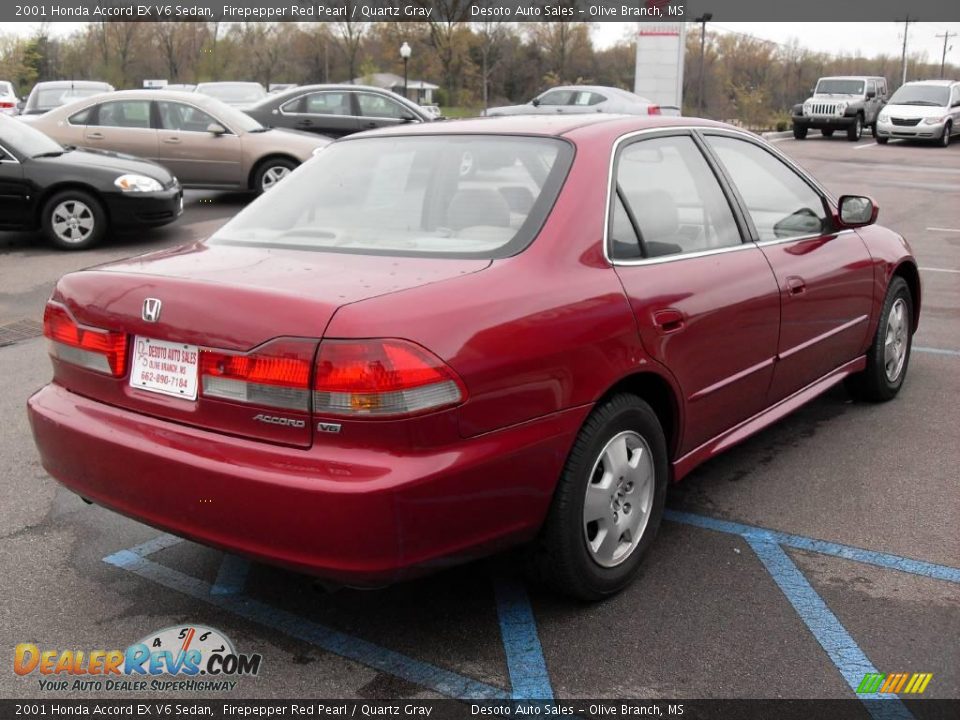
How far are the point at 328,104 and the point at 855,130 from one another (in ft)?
66.0

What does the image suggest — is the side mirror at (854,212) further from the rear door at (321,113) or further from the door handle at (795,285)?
the rear door at (321,113)

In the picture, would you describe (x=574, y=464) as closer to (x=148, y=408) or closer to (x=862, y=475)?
(x=148, y=408)

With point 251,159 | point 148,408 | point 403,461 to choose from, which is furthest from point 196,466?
point 251,159

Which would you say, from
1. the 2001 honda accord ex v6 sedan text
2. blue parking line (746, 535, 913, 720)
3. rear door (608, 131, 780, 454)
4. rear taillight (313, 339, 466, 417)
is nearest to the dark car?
the 2001 honda accord ex v6 sedan text

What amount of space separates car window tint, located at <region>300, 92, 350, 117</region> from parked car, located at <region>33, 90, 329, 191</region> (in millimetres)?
2832

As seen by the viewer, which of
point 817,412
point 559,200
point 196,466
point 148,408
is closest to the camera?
point 196,466

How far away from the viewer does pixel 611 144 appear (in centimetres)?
370

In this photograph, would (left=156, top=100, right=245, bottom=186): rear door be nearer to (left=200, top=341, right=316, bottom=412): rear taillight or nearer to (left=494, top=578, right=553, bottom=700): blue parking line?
(left=494, top=578, right=553, bottom=700): blue parking line

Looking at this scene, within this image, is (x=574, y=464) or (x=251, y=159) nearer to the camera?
(x=574, y=464)

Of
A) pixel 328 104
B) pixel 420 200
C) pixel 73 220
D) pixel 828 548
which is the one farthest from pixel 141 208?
pixel 828 548

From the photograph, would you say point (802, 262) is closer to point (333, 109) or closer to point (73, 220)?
point (73, 220)

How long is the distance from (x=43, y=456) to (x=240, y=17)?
68.8 meters

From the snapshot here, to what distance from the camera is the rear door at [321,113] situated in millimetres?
16812

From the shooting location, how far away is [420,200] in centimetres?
366
